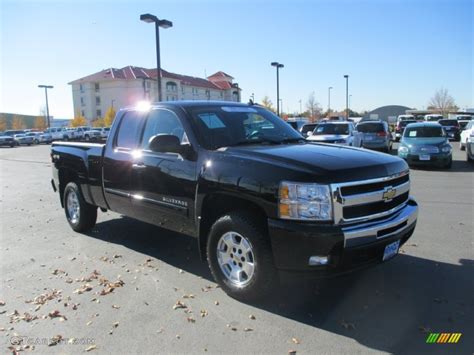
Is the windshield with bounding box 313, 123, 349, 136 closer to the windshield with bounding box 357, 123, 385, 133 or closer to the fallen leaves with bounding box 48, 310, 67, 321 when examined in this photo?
the windshield with bounding box 357, 123, 385, 133

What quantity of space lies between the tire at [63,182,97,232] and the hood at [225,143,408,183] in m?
3.41

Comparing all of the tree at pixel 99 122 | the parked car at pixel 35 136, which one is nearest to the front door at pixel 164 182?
the parked car at pixel 35 136

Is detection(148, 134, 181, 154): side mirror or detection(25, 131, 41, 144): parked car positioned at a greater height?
detection(148, 134, 181, 154): side mirror

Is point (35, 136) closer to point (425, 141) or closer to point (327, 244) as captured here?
point (425, 141)

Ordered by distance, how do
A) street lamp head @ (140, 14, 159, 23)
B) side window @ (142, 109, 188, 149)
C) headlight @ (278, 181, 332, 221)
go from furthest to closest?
street lamp head @ (140, 14, 159, 23), side window @ (142, 109, 188, 149), headlight @ (278, 181, 332, 221)

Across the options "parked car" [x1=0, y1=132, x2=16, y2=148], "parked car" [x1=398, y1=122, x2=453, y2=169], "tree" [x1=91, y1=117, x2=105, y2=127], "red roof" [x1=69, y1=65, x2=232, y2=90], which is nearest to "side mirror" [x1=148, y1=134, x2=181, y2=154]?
"parked car" [x1=398, y1=122, x2=453, y2=169]

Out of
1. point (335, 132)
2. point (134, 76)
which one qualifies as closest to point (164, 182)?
point (335, 132)

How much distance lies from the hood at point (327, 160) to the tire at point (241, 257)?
603mm

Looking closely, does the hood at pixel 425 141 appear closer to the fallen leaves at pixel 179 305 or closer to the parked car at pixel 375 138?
the parked car at pixel 375 138

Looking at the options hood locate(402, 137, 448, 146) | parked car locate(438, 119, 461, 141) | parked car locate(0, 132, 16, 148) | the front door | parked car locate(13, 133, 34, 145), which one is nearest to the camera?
the front door

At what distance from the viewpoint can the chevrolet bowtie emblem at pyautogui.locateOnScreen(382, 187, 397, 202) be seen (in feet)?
12.5

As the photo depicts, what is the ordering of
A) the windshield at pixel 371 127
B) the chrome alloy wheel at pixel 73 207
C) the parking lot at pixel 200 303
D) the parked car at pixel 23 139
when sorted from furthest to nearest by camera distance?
the parked car at pixel 23 139
the windshield at pixel 371 127
the chrome alloy wheel at pixel 73 207
the parking lot at pixel 200 303

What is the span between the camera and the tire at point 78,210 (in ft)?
21.7

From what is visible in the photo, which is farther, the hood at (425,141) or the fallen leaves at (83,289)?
the hood at (425,141)
